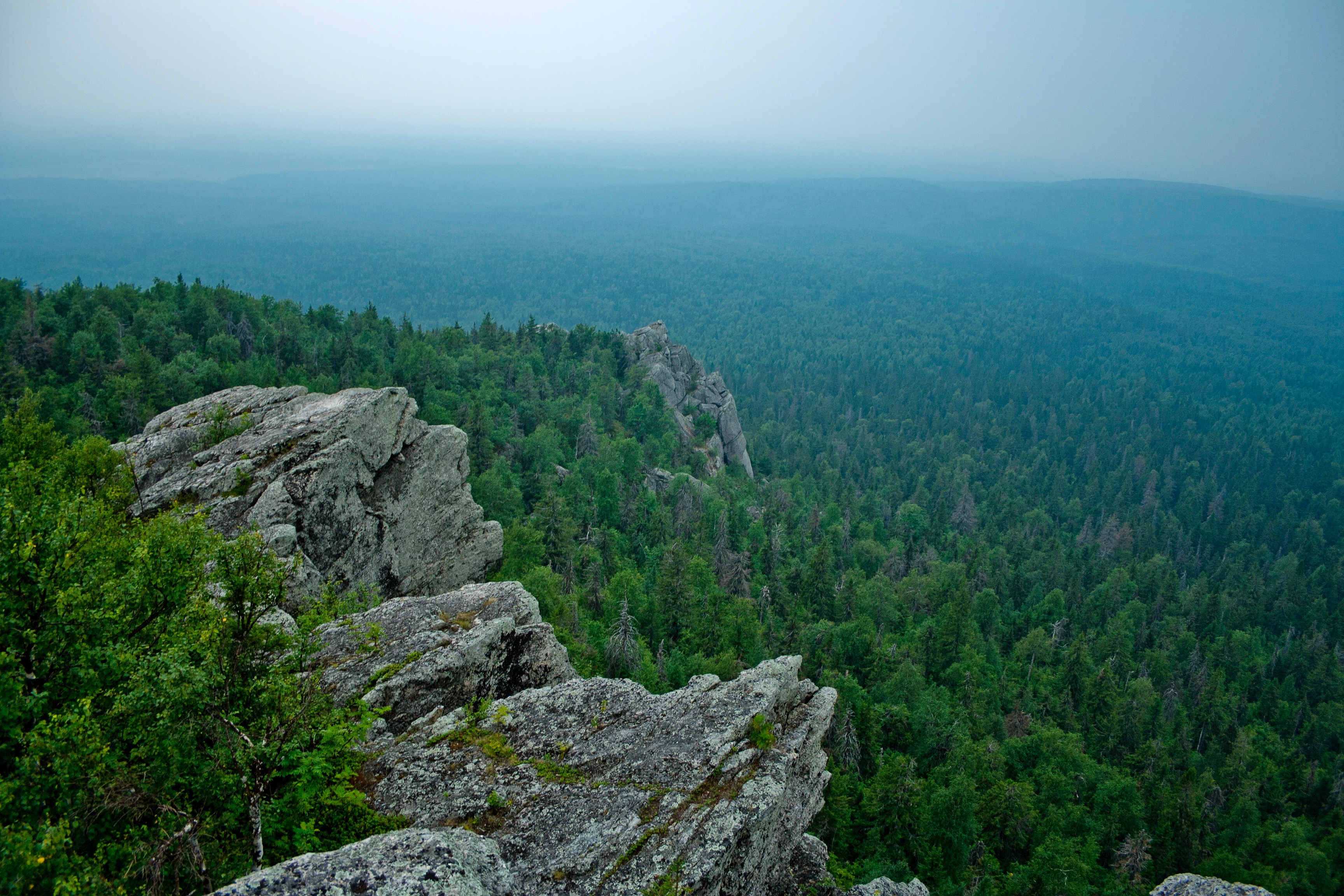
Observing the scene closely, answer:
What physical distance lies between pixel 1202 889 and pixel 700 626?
37695mm

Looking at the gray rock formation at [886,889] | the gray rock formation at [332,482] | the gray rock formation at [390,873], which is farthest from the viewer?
the gray rock formation at [332,482]

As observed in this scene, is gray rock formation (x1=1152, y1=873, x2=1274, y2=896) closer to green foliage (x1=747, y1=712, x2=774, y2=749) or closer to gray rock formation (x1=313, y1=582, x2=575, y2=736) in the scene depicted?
green foliage (x1=747, y1=712, x2=774, y2=749)

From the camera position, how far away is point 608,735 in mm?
16078

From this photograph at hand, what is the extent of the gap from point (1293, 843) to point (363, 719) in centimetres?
6613

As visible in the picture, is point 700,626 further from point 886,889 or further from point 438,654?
point 438,654

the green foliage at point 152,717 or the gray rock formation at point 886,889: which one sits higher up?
the green foliage at point 152,717

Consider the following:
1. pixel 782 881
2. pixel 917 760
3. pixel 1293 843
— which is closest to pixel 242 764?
pixel 782 881

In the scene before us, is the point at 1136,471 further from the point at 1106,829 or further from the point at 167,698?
the point at 167,698

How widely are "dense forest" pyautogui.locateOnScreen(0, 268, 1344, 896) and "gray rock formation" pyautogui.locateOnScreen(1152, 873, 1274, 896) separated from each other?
39.4ft

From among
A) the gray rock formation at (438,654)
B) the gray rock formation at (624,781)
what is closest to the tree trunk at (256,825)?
the gray rock formation at (624,781)

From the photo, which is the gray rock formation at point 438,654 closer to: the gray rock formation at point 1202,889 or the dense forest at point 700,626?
the dense forest at point 700,626

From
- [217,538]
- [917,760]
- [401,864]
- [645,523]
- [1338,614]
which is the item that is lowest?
→ [1338,614]

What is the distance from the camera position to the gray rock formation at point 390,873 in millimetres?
8898

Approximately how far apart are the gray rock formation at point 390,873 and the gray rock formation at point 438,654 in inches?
Result: 266
